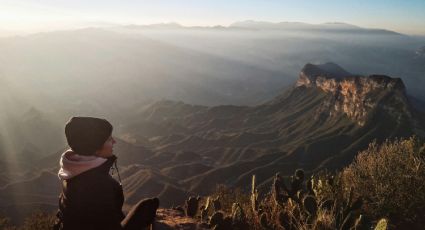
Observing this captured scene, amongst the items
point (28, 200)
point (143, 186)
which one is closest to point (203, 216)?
point (28, 200)

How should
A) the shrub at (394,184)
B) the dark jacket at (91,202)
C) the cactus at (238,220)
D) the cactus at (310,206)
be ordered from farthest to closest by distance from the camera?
1. the shrub at (394,184)
2. the cactus at (238,220)
3. the cactus at (310,206)
4. the dark jacket at (91,202)

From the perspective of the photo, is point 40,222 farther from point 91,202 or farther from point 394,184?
point 91,202

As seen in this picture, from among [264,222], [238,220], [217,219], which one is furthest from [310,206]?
[217,219]

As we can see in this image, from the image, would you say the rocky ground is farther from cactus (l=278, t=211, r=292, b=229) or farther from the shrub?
the shrub

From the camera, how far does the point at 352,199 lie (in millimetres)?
14125

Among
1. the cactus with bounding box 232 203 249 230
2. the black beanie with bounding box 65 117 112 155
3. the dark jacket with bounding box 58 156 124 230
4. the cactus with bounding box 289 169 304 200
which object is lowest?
the cactus with bounding box 232 203 249 230

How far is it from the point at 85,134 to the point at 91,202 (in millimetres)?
1191

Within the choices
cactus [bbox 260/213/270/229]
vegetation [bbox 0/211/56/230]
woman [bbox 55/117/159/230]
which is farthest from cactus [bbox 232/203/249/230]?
vegetation [bbox 0/211/56/230]

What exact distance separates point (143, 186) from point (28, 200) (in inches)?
1531

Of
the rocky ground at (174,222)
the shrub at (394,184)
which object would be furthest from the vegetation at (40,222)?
the shrub at (394,184)

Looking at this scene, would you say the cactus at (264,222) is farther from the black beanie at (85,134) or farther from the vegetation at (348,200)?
the black beanie at (85,134)

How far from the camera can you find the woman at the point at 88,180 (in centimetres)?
828

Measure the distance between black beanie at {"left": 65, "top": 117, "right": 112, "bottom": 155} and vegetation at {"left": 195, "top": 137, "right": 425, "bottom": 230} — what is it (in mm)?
4810

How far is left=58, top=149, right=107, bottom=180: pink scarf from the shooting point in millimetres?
8344
